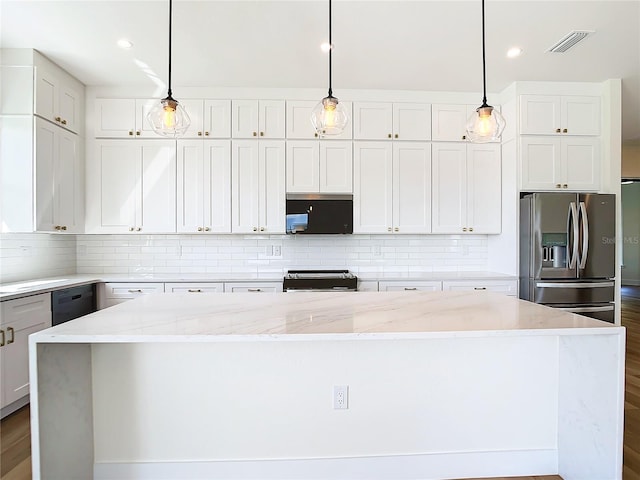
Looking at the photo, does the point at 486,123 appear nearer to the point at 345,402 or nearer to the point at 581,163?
the point at 345,402

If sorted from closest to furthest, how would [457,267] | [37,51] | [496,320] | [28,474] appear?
[496,320] → [28,474] → [37,51] → [457,267]

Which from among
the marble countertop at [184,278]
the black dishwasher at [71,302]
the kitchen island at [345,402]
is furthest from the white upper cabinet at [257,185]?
the kitchen island at [345,402]

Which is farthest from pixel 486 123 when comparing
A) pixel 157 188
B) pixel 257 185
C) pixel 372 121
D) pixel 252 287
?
pixel 157 188

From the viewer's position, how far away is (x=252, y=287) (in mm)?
3369

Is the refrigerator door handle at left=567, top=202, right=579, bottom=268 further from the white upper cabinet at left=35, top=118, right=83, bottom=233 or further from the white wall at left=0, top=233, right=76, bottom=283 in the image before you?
the white wall at left=0, top=233, right=76, bottom=283

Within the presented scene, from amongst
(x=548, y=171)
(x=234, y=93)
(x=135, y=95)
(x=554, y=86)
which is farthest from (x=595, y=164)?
(x=135, y=95)

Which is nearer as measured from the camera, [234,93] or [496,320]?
[496,320]

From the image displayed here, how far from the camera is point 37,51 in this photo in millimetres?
2898

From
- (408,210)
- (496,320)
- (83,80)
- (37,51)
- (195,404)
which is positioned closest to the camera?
(496,320)

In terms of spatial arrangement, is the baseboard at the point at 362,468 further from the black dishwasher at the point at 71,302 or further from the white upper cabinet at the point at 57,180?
the white upper cabinet at the point at 57,180

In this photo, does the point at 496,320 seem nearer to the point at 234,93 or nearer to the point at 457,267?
the point at 457,267

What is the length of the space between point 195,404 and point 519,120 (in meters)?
3.69

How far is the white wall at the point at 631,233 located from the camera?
8.05 meters

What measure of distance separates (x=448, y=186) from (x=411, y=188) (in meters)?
0.40
